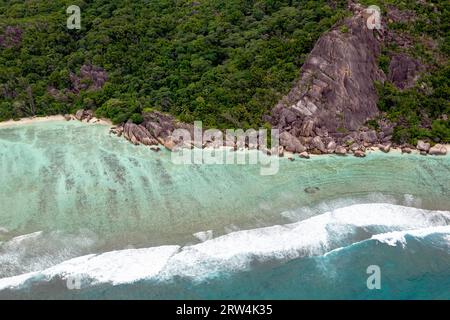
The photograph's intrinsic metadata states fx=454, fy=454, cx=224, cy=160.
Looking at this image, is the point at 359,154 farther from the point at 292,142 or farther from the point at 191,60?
the point at 191,60

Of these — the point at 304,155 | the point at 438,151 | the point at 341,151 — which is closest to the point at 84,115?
the point at 304,155

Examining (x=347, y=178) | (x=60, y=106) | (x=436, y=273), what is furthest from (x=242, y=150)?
(x=60, y=106)

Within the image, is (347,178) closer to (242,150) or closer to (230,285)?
(242,150)

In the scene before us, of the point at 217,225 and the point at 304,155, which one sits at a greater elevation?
the point at 304,155

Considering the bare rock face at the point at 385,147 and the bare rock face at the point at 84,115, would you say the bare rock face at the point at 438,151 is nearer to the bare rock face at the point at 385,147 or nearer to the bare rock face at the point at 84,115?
the bare rock face at the point at 385,147

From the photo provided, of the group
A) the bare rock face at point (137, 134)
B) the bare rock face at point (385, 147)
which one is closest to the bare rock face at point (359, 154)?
the bare rock face at point (385, 147)
